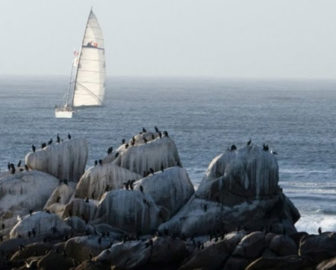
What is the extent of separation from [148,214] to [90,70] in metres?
120

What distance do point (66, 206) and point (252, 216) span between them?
38.8 feet

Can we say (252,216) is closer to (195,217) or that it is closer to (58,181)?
(195,217)

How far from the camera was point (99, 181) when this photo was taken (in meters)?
70.7

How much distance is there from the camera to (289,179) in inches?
4294

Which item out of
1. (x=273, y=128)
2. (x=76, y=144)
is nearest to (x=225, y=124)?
(x=273, y=128)

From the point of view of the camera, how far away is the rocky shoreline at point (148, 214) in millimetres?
58844

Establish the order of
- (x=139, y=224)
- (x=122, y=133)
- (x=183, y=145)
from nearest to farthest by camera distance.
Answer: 1. (x=139, y=224)
2. (x=183, y=145)
3. (x=122, y=133)

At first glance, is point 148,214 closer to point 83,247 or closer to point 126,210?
point 126,210

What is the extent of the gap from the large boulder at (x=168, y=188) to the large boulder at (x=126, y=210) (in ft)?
5.78

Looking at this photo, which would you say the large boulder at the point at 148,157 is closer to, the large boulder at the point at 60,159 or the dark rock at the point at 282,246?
the large boulder at the point at 60,159

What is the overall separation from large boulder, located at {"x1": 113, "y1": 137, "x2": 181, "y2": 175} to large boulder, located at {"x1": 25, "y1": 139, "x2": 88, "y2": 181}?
11.0 feet

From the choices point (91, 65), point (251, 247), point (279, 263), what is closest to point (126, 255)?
point (251, 247)

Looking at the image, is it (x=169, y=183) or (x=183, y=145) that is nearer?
(x=169, y=183)

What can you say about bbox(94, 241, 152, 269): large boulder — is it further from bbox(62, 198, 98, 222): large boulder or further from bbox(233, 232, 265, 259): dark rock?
bbox(62, 198, 98, 222): large boulder
